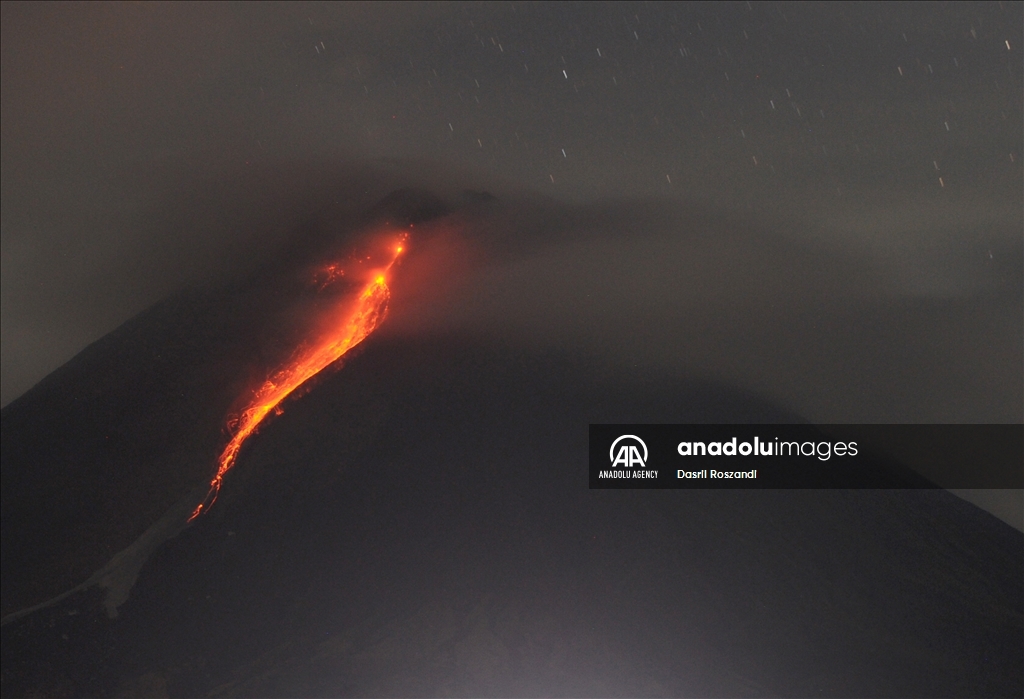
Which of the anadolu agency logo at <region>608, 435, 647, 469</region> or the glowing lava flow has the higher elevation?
the glowing lava flow

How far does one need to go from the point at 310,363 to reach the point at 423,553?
49.3 feet

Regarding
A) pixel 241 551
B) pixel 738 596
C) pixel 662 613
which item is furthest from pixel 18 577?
pixel 738 596

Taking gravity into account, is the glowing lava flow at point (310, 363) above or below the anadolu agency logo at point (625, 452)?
above

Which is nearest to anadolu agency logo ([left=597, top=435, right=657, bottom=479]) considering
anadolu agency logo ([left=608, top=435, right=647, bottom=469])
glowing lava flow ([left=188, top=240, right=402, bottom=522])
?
anadolu agency logo ([left=608, top=435, right=647, bottom=469])

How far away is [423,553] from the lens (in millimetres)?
55094

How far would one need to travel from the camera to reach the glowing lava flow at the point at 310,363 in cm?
5588

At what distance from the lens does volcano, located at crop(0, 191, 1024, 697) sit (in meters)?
46.8

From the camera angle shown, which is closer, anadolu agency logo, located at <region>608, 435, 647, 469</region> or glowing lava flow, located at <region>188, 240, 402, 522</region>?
anadolu agency logo, located at <region>608, 435, 647, 469</region>

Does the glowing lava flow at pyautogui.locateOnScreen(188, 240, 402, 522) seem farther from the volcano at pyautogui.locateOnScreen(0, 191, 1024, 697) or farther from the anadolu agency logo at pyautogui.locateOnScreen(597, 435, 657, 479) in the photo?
the anadolu agency logo at pyautogui.locateOnScreen(597, 435, 657, 479)

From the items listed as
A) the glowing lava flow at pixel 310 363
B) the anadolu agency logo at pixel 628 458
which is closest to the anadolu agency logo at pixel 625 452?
the anadolu agency logo at pixel 628 458

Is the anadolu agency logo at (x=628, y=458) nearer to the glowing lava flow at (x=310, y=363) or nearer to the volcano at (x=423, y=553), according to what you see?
the volcano at (x=423, y=553)

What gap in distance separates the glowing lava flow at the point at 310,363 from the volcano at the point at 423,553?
0.74 meters

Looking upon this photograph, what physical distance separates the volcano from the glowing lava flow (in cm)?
74

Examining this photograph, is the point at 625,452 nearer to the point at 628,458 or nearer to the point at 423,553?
the point at 628,458
